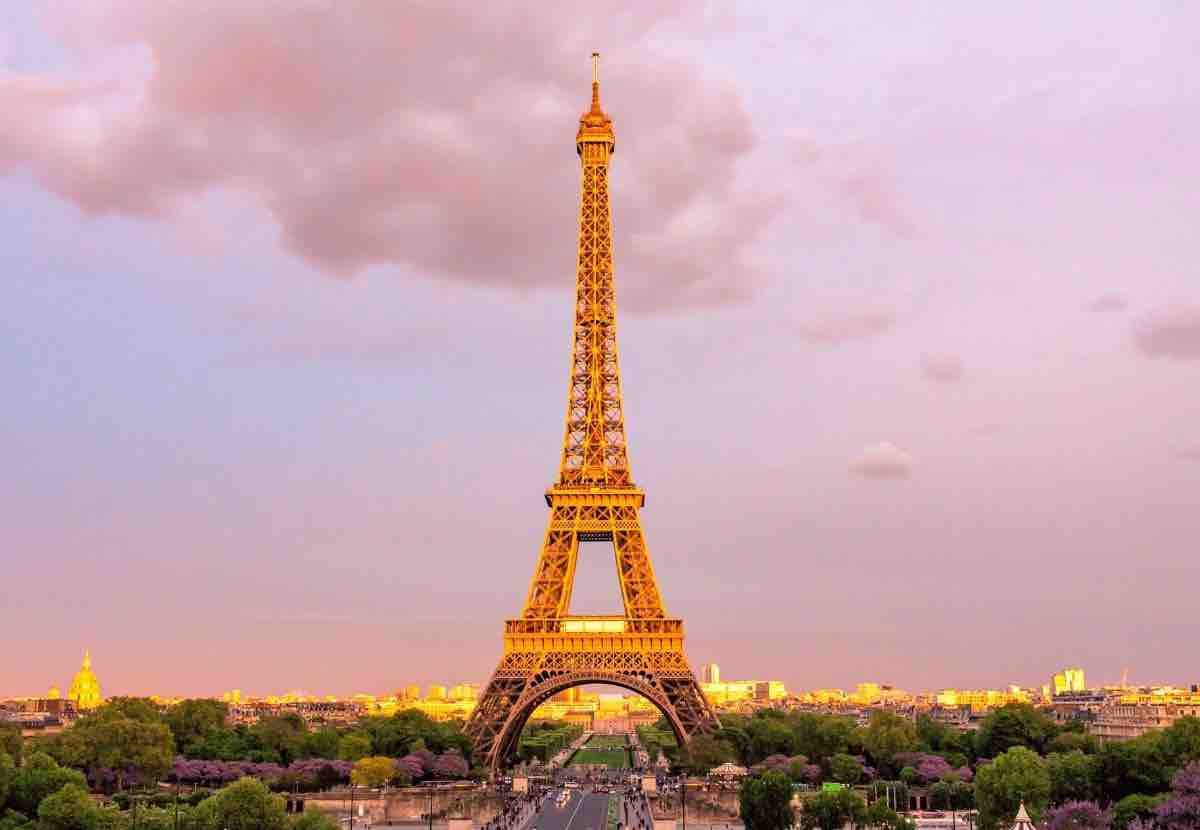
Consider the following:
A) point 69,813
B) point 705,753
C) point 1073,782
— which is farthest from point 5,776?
point 1073,782

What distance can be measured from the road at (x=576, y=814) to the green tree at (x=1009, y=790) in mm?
21002

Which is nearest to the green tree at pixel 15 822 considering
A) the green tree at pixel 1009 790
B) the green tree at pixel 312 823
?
the green tree at pixel 312 823

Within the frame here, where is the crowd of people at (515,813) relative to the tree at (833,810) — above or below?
below

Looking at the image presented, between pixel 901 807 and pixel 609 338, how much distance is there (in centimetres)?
3755

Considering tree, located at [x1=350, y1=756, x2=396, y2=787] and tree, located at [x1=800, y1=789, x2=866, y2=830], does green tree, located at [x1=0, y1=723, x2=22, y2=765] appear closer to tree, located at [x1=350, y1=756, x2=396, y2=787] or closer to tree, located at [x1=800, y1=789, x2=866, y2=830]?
tree, located at [x1=350, y1=756, x2=396, y2=787]

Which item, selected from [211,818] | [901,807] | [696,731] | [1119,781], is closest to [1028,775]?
[1119,781]

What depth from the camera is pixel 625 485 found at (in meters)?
93.6

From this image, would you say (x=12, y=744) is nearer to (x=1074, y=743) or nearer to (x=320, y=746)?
(x=320, y=746)

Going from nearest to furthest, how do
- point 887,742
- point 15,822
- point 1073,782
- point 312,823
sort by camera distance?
point 312,823
point 15,822
point 1073,782
point 887,742

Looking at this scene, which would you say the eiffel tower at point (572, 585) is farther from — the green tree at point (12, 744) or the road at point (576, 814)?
the green tree at point (12, 744)

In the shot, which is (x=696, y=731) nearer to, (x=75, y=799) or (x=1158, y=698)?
(x=75, y=799)

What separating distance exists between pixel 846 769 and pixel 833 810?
27.6m

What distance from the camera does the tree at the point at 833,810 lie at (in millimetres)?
63812

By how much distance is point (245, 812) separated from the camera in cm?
5547
